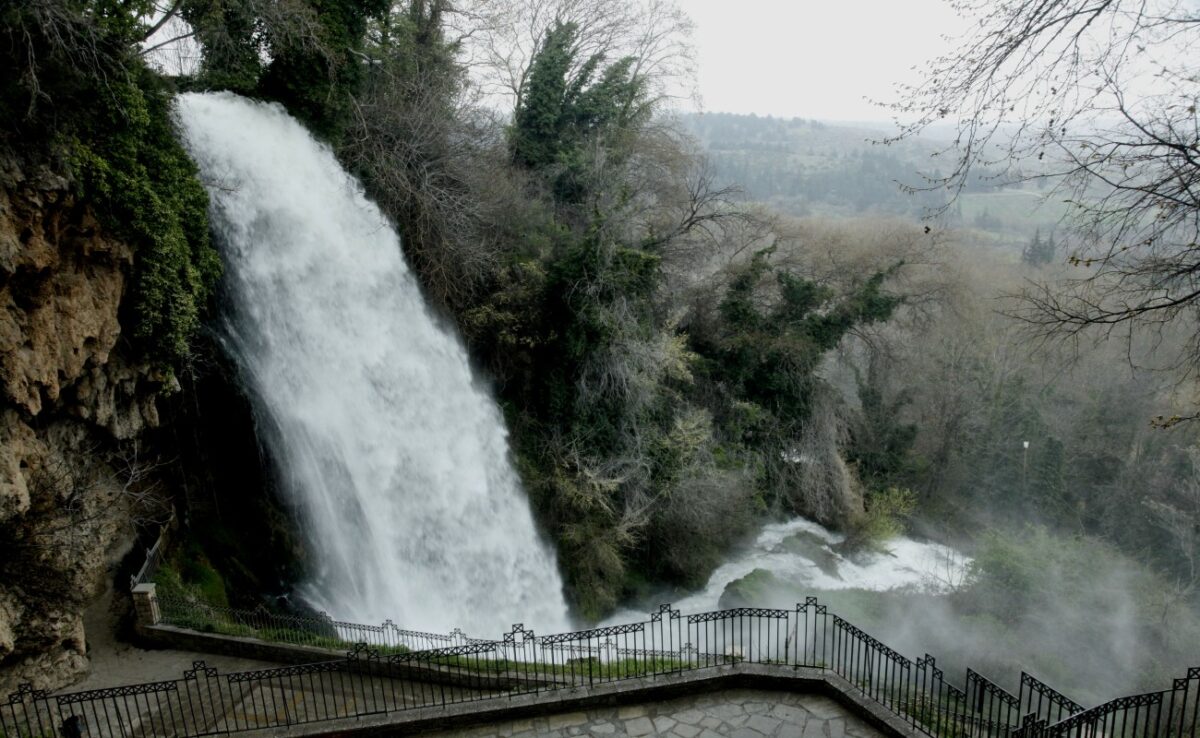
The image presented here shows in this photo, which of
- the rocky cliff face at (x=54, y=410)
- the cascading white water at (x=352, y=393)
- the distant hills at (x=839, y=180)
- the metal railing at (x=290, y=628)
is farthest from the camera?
the distant hills at (x=839, y=180)

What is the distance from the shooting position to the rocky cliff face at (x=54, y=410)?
23.3ft

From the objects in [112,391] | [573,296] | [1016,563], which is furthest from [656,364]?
[112,391]

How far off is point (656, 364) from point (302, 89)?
873cm

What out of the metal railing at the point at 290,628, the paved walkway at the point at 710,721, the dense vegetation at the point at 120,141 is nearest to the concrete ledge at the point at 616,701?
the paved walkway at the point at 710,721

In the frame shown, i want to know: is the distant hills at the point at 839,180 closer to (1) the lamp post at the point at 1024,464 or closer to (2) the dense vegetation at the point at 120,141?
(1) the lamp post at the point at 1024,464

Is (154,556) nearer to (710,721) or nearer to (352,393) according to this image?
(352,393)

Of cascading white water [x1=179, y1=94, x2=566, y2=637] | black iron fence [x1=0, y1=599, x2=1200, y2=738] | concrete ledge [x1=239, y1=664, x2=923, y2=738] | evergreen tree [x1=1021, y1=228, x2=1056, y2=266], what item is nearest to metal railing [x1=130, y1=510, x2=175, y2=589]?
black iron fence [x1=0, y1=599, x2=1200, y2=738]

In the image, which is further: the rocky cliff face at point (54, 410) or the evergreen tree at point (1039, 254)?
the evergreen tree at point (1039, 254)

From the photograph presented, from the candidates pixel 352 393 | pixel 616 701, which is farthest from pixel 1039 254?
pixel 616 701

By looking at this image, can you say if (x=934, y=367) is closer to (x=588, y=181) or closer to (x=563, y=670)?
(x=588, y=181)

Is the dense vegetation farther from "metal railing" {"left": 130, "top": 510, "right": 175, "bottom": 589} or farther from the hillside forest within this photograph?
"metal railing" {"left": 130, "top": 510, "right": 175, "bottom": 589}

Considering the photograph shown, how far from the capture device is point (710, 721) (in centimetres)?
735

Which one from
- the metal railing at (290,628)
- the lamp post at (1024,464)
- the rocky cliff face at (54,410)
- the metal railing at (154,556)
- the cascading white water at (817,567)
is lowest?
the cascading white water at (817,567)

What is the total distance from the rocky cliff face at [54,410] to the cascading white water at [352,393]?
1.88m
